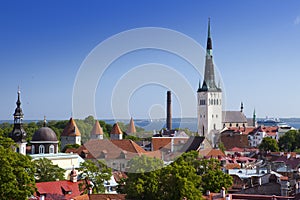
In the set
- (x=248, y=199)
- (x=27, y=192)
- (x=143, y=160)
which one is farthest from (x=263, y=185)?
(x=27, y=192)

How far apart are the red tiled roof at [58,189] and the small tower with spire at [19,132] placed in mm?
14313

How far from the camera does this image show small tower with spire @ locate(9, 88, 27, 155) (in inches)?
1694

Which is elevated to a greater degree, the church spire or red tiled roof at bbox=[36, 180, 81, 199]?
the church spire

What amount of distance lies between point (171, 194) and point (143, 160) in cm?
446

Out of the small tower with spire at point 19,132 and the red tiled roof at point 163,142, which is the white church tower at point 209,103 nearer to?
the red tiled roof at point 163,142

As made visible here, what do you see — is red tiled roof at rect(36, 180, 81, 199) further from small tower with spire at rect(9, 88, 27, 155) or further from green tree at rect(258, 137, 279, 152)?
green tree at rect(258, 137, 279, 152)

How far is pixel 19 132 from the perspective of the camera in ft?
143

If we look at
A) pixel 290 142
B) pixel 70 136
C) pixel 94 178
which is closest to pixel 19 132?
pixel 94 178

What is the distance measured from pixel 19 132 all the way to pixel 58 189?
16779 millimetres

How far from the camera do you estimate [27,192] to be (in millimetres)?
22109

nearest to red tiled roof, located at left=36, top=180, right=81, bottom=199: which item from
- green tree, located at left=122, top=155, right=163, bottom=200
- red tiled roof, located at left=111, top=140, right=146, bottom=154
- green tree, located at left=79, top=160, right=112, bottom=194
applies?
green tree, located at left=79, top=160, right=112, bottom=194

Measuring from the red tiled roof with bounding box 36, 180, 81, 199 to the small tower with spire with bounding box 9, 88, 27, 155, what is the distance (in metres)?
14.3

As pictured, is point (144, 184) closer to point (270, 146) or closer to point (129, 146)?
point (129, 146)

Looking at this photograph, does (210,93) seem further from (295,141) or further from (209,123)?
(295,141)
